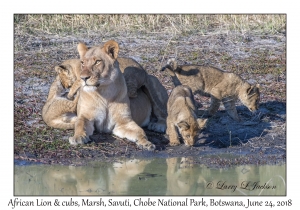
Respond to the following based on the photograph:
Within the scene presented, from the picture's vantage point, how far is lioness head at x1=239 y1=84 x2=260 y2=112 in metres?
11.0

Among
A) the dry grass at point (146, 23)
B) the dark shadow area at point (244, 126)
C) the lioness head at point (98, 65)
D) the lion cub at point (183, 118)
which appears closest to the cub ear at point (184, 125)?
the lion cub at point (183, 118)

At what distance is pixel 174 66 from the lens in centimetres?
1101

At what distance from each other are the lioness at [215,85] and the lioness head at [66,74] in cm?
184

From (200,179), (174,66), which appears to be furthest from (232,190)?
(174,66)

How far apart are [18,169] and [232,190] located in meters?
2.59

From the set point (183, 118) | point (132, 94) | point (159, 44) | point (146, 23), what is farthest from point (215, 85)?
point (146, 23)

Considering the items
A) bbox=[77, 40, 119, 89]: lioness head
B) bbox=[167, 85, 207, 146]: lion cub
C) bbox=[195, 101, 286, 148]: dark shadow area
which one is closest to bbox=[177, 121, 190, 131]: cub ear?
bbox=[167, 85, 207, 146]: lion cub

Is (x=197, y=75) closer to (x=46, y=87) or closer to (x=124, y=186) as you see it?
(x=46, y=87)

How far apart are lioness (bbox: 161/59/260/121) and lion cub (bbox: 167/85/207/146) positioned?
4.15 feet

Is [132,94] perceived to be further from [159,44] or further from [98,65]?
[159,44]

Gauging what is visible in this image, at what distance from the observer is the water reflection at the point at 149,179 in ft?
24.4

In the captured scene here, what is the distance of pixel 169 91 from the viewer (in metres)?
11.7

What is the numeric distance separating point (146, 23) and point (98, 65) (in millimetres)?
5644

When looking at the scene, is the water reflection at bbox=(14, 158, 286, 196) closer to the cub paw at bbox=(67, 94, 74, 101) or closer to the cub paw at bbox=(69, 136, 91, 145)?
the cub paw at bbox=(69, 136, 91, 145)
